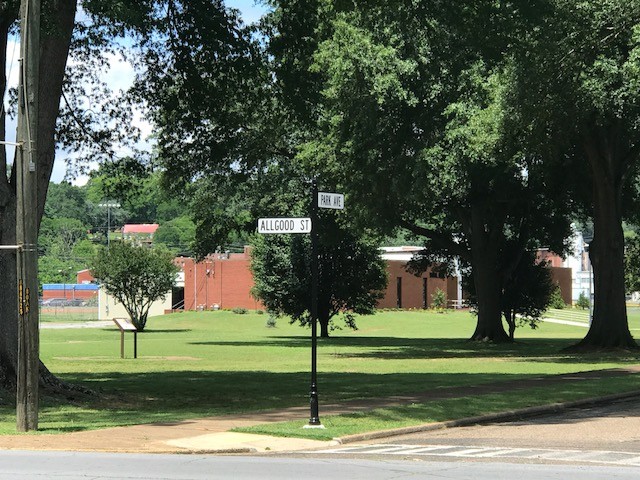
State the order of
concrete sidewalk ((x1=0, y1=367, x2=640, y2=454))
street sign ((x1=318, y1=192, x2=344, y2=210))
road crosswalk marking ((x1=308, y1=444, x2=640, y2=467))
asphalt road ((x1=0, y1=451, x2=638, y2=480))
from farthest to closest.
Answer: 1. street sign ((x1=318, y1=192, x2=344, y2=210))
2. concrete sidewalk ((x1=0, y1=367, x2=640, y2=454))
3. road crosswalk marking ((x1=308, y1=444, x2=640, y2=467))
4. asphalt road ((x1=0, y1=451, x2=638, y2=480))

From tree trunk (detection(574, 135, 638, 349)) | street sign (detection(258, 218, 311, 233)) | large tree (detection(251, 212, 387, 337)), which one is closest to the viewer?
street sign (detection(258, 218, 311, 233))

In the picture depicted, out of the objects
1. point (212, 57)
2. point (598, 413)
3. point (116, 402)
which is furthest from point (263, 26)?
point (598, 413)

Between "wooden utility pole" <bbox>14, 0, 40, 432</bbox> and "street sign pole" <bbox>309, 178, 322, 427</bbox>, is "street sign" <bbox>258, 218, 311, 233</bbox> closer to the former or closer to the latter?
"street sign pole" <bbox>309, 178, 322, 427</bbox>

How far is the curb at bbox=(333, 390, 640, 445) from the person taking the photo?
1602cm

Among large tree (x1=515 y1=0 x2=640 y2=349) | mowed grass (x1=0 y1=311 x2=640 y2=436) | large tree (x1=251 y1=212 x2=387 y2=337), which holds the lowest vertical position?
mowed grass (x1=0 y1=311 x2=640 y2=436)

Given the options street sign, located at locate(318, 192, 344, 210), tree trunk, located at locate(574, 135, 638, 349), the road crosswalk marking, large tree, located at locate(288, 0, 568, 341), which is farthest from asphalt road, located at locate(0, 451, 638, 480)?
tree trunk, located at locate(574, 135, 638, 349)

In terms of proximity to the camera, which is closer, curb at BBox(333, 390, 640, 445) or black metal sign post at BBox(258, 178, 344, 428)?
curb at BBox(333, 390, 640, 445)

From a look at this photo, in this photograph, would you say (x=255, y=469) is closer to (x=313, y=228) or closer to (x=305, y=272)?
(x=313, y=228)

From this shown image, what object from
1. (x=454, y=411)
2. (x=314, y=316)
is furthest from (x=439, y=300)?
(x=314, y=316)

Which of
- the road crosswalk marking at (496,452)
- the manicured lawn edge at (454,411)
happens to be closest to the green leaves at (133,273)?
the manicured lawn edge at (454,411)

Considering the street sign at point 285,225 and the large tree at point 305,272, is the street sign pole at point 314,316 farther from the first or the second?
the large tree at point 305,272

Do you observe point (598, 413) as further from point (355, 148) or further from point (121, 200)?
point (355, 148)

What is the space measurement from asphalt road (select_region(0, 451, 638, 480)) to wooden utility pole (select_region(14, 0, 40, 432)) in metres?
2.39

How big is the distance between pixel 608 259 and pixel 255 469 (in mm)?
31435
